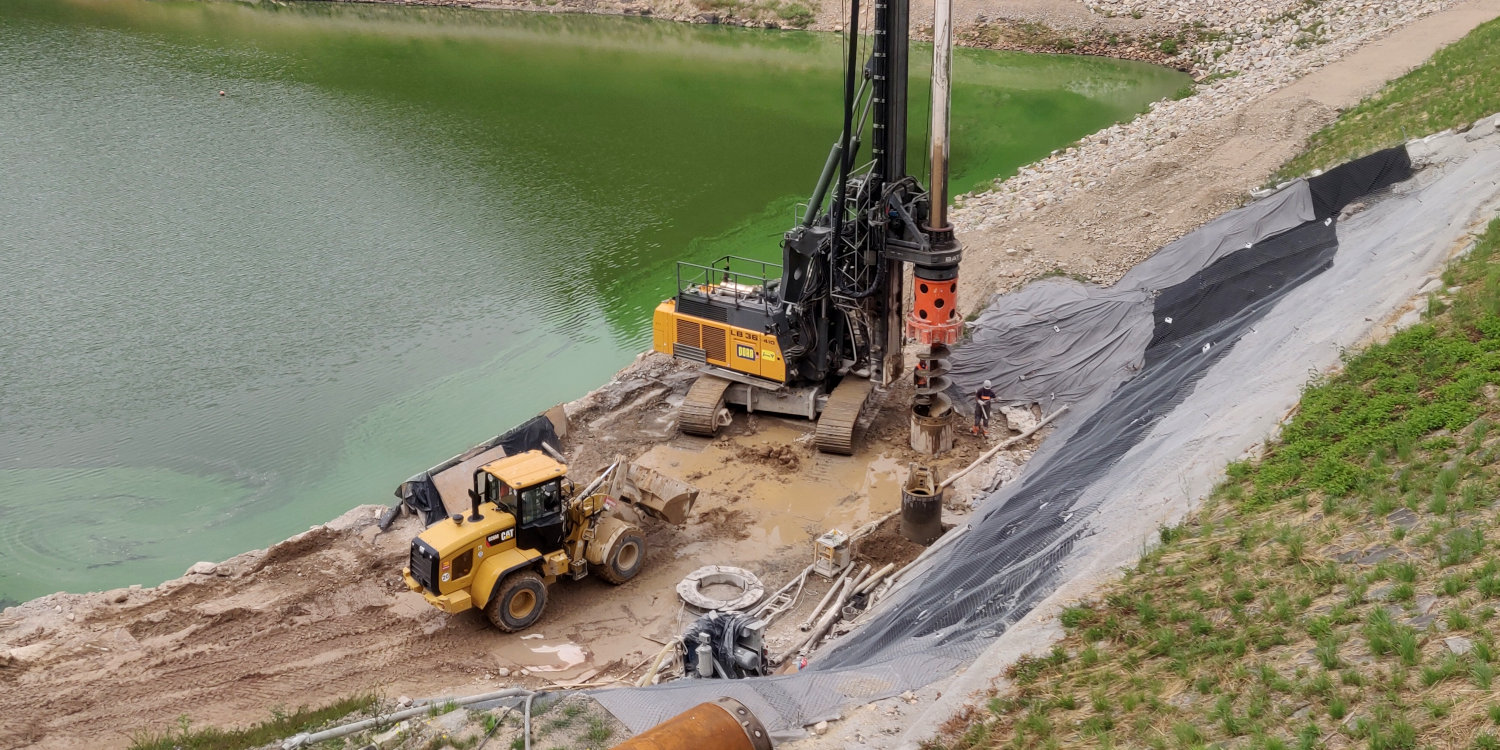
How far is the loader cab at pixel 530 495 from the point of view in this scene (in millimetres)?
13289

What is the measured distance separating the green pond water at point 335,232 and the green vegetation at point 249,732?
481 centimetres

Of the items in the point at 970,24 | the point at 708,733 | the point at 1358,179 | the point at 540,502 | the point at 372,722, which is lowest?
the point at 372,722

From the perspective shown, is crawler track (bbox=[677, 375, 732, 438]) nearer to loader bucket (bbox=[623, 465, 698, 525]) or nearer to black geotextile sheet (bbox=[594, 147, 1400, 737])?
loader bucket (bbox=[623, 465, 698, 525])

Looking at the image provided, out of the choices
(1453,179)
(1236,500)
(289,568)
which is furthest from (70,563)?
(1453,179)

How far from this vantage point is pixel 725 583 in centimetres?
1432

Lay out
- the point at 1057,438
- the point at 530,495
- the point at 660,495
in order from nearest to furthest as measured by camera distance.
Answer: the point at 530,495
the point at 660,495
the point at 1057,438

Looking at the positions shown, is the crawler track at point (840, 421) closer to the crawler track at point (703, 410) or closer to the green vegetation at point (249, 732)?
the crawler track at point (703, 410)

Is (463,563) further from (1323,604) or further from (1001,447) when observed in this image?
(1323,604)

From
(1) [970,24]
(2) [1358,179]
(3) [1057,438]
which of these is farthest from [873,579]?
(1) [970,24]

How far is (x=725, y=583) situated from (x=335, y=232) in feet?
59.4

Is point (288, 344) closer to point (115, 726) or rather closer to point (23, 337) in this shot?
point (23, 337)

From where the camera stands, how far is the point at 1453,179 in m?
16.0

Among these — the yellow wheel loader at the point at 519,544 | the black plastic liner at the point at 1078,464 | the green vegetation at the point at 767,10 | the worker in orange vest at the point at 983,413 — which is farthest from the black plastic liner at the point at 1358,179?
the green vegetation at the point at 767,10

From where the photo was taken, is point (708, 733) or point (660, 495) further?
point (660, 495)
